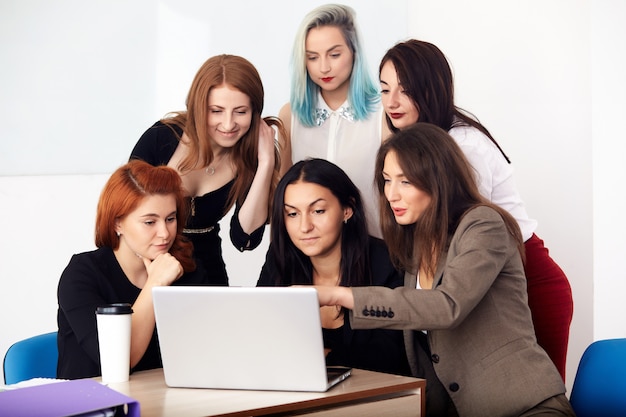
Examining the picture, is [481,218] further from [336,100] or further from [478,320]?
[336,100]

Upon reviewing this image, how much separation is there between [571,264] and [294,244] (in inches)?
69.2

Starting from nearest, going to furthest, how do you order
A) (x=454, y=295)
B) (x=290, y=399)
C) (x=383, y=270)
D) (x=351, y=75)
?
(x=290, y=399) → (x=454, y=295) → (x=383, y=270) → (x=351, y=75)

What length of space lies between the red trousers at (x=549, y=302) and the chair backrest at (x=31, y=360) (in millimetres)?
1456

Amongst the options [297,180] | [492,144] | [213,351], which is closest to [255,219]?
[297,180]

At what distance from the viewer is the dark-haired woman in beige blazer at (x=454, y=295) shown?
2072mm

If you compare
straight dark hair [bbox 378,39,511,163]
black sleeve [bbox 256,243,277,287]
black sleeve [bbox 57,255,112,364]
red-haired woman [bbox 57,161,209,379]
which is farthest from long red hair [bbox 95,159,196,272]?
straight dark hair [bbox 378,39,511,163]

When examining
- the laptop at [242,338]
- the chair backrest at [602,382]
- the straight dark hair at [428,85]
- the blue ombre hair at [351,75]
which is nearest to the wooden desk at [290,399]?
the laptop at [242,338]

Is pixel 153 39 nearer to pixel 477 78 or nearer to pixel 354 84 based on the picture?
pixel 354 84

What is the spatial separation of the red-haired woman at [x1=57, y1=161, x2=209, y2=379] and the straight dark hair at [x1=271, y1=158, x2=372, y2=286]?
254 millimetres

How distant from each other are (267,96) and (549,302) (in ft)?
5.56

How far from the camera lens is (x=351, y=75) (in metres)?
3.22

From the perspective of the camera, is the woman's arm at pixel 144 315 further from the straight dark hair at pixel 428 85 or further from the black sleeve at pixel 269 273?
the straight dark hair at pixel 428 85

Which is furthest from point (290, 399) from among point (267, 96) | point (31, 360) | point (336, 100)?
point (267, 96)

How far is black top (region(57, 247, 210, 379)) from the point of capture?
7.47 ft
